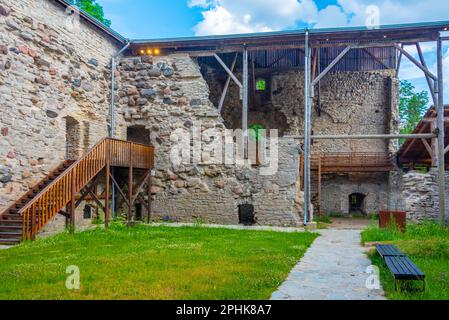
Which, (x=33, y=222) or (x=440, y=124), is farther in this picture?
(x=440, y=124)

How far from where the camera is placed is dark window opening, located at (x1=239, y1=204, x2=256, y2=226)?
13.7 metres

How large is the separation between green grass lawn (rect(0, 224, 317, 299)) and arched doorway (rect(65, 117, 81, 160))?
3267mm

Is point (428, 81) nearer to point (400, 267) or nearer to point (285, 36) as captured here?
→ point (285, 36)

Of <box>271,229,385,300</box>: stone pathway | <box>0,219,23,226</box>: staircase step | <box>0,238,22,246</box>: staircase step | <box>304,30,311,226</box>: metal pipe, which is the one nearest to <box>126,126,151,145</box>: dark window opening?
<box>304,30,311,226</box>: metal pipe

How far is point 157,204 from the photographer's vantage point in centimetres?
1439

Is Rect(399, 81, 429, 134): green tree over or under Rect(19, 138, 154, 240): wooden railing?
over

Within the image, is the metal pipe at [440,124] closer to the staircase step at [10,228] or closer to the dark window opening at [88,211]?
the dark window opening at [88,211]

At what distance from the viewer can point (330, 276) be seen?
19.1ft

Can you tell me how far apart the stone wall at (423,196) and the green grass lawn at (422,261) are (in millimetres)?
2534

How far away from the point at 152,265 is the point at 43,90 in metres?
6.84

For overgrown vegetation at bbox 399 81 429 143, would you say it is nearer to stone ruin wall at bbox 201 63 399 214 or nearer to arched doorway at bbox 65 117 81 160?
stone ruin wall at bbox 201 63 399 214

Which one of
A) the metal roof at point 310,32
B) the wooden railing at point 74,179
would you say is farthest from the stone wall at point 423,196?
the wooden railing at point 74,179

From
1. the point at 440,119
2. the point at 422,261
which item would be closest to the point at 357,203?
the point at 440,119

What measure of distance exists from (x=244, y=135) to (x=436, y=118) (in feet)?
18.3
